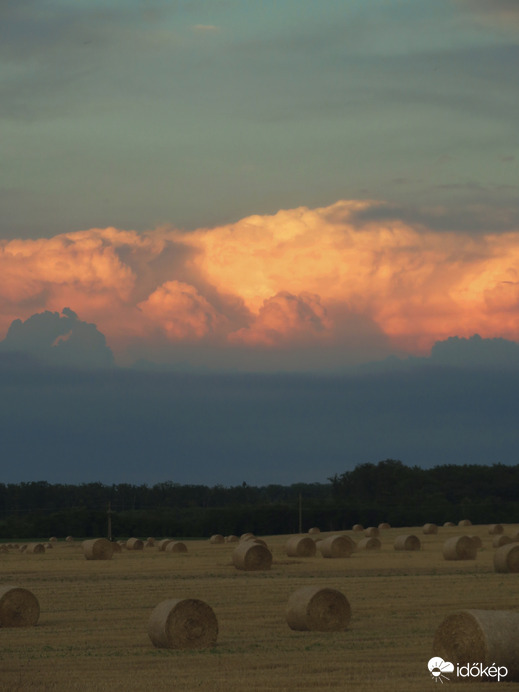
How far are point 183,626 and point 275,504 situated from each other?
80022mm

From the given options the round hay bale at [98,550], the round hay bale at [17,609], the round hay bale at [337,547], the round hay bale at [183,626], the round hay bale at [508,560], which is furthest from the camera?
the round hay bale at [98,550]

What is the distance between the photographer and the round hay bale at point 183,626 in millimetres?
21391

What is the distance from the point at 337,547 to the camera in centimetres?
5084

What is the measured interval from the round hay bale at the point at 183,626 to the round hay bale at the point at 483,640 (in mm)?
5910

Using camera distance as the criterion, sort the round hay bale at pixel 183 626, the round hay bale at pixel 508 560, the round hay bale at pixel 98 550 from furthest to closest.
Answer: the round hay bale at pixel 98 550, the round hay bale at pixel 508 560, the round hay bale at pixel 183 626

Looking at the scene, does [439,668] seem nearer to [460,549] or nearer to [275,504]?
[460,549]

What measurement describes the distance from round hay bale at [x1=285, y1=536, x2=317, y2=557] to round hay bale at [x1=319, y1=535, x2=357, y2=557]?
3.14ft

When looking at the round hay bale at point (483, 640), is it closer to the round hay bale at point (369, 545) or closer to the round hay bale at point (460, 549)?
the round hay bale at point (460, 549)

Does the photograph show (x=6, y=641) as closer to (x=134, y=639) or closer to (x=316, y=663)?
(x=134, y=639)

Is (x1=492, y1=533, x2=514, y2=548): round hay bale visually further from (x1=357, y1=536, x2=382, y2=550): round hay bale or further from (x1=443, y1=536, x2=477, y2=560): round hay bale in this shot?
(x1=443, y1=536, x2=477, y2=560): round hay bale

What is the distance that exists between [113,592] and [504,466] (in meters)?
92.1

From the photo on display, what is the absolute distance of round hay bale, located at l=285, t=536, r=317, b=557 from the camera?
171 ft

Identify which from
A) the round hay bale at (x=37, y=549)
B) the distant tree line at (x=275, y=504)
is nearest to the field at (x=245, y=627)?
the round hay bale at (x=37, y=549)

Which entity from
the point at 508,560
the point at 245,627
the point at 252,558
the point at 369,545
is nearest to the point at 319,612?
the point at 245,627
